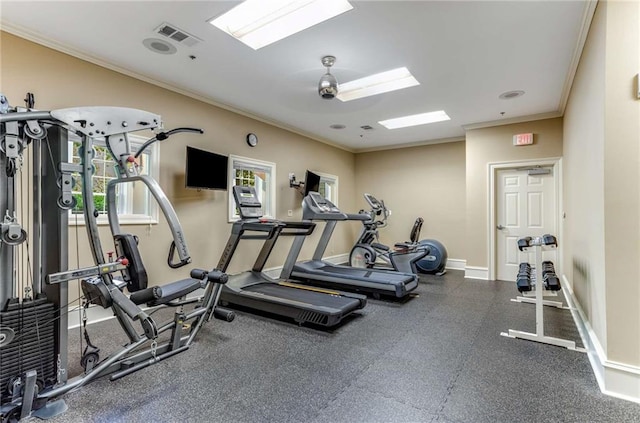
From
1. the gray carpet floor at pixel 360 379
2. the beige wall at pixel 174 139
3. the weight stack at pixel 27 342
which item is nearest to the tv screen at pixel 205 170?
the beige wall at pixel 174 139

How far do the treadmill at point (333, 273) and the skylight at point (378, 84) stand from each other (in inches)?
65.1

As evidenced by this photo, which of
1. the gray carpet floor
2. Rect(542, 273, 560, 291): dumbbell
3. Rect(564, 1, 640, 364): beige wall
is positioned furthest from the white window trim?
Rect(564, 1, 640, 364): beige wall

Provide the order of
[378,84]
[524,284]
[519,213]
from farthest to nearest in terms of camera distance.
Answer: [519,213] → [378,84] → [524,284]

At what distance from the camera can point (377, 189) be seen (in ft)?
25.5

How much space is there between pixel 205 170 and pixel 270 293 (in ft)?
Result: 6.28

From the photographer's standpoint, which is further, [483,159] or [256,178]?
[483,159]

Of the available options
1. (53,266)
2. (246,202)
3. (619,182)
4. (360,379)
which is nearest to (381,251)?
(246,202)

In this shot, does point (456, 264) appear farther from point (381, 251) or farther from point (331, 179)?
point (331, 179)

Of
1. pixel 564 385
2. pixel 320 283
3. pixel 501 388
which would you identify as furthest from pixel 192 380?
pixel 320 283

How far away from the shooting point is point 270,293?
389cm

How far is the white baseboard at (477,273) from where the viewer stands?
18.5 ft

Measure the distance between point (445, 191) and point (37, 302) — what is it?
267 inches

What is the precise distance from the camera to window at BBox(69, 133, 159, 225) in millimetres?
3566

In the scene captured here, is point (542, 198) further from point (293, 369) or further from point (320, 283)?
point (293, 369)
